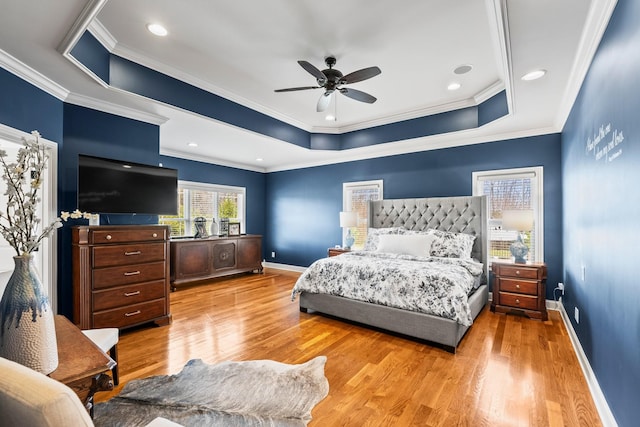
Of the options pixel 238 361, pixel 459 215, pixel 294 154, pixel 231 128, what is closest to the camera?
pixel 238 361

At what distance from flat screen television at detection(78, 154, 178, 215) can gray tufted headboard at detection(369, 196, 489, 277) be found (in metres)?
3.37

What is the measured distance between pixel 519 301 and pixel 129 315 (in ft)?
14.8

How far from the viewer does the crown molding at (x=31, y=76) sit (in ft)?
7.76

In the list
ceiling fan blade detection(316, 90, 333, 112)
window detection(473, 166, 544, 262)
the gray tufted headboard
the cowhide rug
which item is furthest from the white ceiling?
the cowhide rug

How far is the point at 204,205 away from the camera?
6.29 m

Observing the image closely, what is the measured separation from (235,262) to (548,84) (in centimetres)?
557

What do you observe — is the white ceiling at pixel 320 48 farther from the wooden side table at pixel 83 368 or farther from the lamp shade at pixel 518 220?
the wooden side table at pixel 83 368

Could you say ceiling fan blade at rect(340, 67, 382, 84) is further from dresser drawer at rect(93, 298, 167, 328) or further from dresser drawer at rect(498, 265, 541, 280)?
dresser drawer at rect(93, 298, 167, 328)

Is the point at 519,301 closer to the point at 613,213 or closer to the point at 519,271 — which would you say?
the point at 519,271

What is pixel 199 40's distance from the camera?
2.67 meters

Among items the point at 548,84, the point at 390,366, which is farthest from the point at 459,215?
the point at 390,366

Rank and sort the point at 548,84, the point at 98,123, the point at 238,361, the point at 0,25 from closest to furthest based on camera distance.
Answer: the point at 0,25, the point at 238,361, the point at 548,84, the point at 98,123

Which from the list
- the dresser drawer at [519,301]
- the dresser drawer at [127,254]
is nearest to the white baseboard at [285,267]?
the dresser drawer at [127,254]

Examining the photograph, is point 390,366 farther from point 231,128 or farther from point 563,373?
point 231,128
